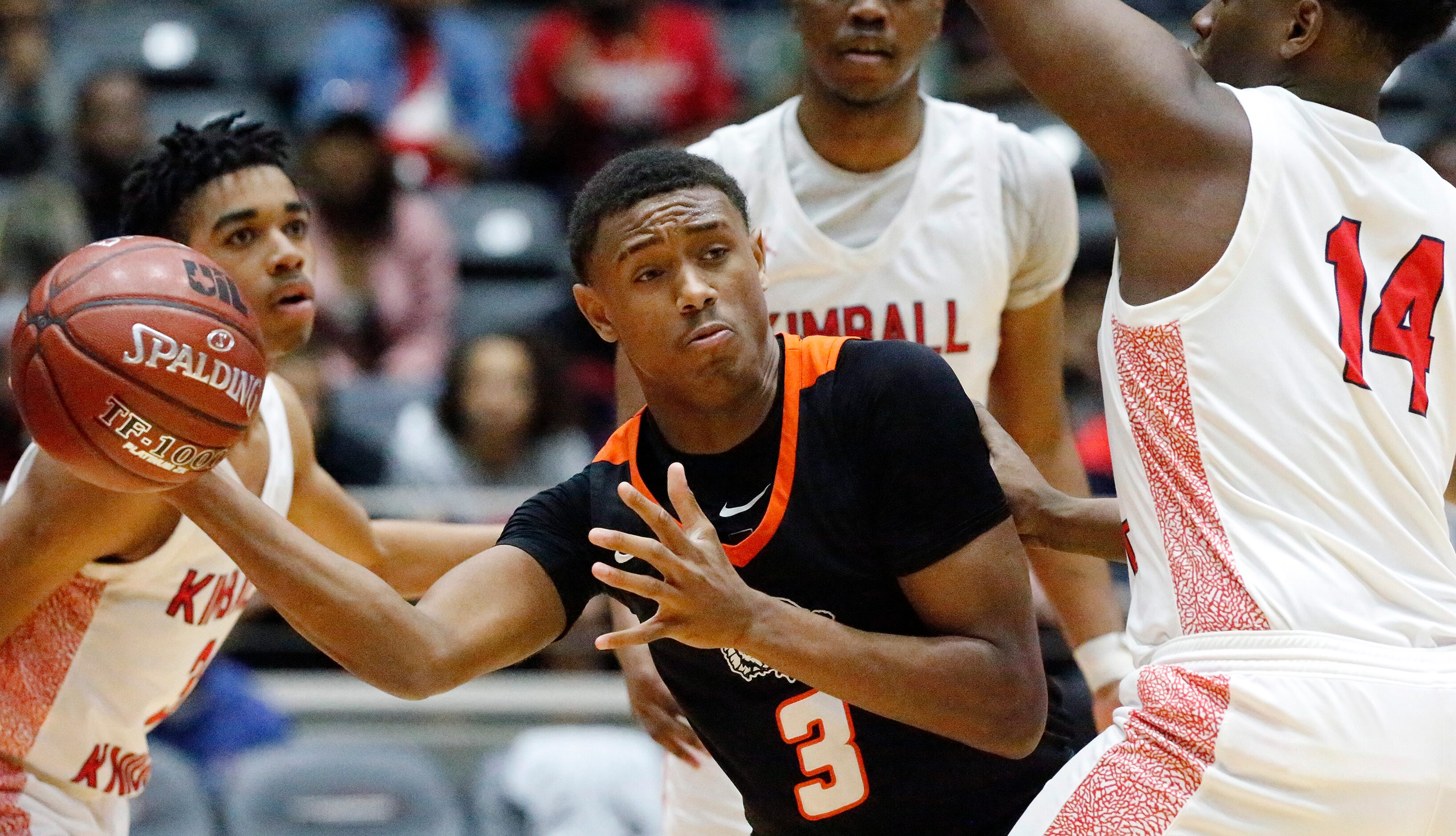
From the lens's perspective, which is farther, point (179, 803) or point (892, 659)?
point (179, 803)

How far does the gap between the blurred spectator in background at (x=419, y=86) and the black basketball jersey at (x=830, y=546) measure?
234 inches

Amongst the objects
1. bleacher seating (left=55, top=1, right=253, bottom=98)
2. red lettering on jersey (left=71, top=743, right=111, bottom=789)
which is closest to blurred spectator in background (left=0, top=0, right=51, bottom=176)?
bleacher seating (left=55, top=1, right=253, bottom=98)

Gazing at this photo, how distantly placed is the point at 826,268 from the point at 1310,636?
183 centimetres

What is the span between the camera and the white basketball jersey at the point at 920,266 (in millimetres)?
4047

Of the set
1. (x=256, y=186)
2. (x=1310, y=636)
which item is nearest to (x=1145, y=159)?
(x=1310, y=636)

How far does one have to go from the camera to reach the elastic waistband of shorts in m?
2.49

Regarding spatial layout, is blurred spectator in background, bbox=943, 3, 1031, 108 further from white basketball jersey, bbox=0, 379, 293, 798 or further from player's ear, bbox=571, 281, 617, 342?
white basketball jersey, bbox=0, 379, 293, 798

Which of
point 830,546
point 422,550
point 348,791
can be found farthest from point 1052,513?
point 348,791

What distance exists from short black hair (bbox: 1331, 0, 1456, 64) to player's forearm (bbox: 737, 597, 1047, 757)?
3.71 ft

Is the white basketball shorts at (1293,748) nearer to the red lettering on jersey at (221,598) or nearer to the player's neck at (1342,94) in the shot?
the player's neck at (1342,94)

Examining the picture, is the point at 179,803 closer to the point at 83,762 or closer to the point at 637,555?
the point at 83,762

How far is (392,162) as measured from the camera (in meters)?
8.08

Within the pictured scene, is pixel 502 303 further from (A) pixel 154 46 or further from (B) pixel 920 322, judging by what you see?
(B) pixel 920 322

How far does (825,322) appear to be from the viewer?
4.07 metres
